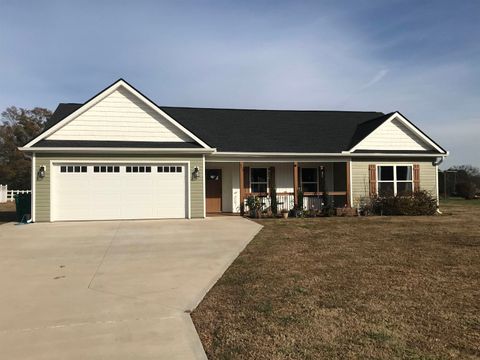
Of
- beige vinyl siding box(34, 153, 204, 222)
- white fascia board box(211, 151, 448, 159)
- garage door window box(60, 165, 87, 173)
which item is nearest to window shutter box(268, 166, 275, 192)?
white fascia board box(211, 151, 448, 159)

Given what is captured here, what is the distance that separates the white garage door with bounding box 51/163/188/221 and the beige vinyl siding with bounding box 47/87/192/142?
1.17m

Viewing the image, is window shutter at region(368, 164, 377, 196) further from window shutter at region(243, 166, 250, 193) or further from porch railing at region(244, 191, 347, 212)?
window shutter at region(243, 166, 250, 193)

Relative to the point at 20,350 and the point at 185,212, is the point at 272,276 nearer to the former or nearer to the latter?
the point at 20,350

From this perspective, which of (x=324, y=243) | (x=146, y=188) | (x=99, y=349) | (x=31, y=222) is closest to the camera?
(x=99, y=349)

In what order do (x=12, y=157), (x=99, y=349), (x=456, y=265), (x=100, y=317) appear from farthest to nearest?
(x=12, y=157)
(x=456, y=265)
(x=100, y=317)
(x=99, y=349)

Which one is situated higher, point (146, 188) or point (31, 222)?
point (146, 188)

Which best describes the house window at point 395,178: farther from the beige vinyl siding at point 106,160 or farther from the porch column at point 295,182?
the beige vinyl siding at point 106,160

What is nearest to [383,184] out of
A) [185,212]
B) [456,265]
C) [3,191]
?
[185,212]

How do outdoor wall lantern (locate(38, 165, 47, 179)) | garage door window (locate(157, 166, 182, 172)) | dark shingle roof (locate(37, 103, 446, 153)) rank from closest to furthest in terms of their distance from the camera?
outdoor wall lantern (locate(38, 165, 47, 179))
garage door window (locate(157, 166, 182, 172))
dark shingle roof (locate(37, 103, 446, 153))

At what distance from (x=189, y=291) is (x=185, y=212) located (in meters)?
Answer: 10.4

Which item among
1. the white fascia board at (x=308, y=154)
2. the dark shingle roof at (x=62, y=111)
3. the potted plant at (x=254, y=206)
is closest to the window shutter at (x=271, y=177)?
the white fascia board at (x=308, y=154)

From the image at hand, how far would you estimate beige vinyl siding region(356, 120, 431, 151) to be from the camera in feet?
64.5

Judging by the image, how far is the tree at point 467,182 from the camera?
3338 centimetres

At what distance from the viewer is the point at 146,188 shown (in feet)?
53.8
